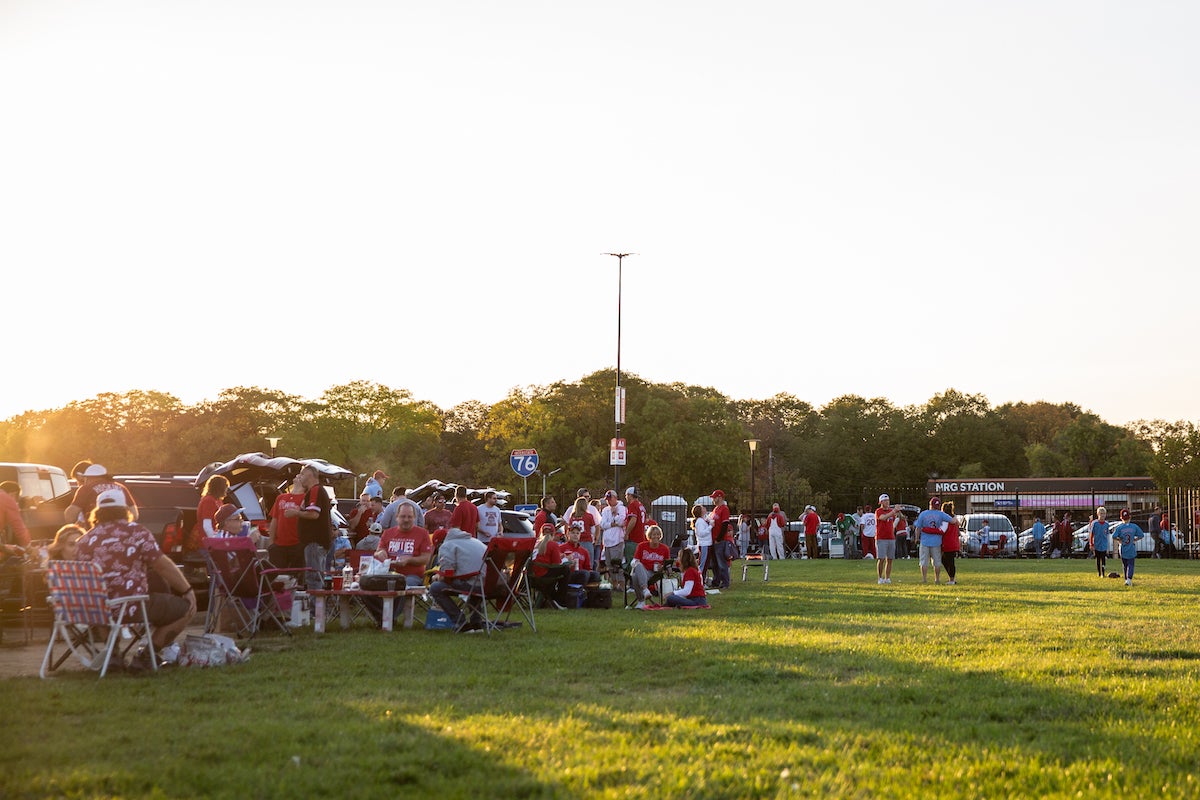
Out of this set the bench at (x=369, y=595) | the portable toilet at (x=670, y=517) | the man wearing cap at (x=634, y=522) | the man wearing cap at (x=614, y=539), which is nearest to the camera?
the bench at (x=369, y=595)

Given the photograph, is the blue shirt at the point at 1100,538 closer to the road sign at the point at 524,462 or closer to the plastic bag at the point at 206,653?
the road sign at the point at 524,462

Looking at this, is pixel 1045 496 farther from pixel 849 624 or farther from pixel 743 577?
pixel 849 624

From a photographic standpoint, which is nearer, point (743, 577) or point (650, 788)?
point (650, 788)

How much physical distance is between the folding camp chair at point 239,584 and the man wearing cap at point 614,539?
760 centimetres

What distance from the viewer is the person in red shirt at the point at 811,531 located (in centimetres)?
3966

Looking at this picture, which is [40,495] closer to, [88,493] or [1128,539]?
[88,493]

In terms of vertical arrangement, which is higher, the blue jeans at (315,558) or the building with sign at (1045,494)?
the building with sign at (1045,494)

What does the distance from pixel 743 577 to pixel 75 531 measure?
17951 millimetres

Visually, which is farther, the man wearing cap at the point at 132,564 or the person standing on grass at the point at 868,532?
the person standing on grass at the point at 868,532

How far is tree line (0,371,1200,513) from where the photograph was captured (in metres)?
63.7

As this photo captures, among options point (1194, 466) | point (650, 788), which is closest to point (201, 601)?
point (650, 788)

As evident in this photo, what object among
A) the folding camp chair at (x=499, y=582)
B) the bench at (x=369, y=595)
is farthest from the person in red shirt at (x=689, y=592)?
the bench at (x=369, y=595)

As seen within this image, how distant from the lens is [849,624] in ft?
47.0

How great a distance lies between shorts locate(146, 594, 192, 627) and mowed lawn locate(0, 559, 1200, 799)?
0.61 m
